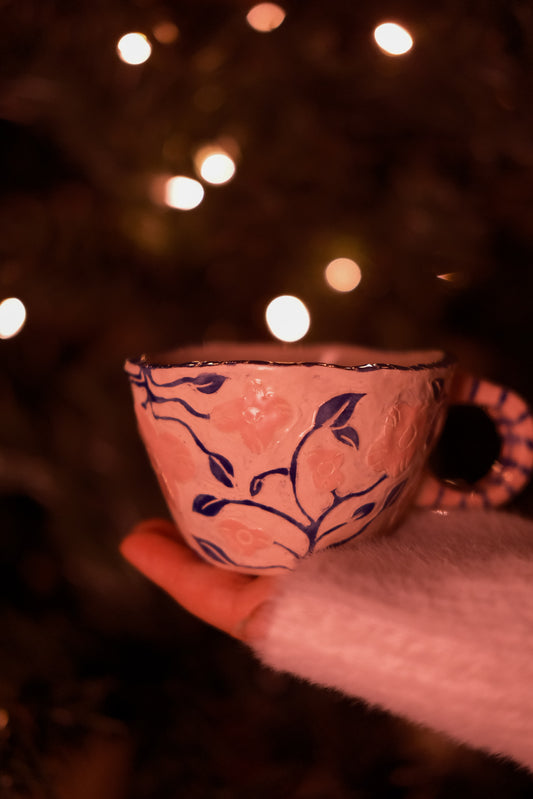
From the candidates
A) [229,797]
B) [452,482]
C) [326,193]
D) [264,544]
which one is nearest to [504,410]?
[452,482]

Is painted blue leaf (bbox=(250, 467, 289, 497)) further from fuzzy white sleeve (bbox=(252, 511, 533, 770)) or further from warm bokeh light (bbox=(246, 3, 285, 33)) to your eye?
warm bokeh light (bbox=(246, 3, 285, 33))

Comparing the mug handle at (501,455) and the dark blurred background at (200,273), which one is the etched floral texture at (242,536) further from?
the dark blurred background at (200,273)

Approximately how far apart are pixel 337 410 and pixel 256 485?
0.20 feet

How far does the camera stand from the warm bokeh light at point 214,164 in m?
0.55

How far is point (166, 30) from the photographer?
0.50 meters

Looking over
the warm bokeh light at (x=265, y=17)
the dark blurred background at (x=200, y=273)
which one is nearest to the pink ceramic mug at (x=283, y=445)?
the dark blurred background at (x=200, y=273)

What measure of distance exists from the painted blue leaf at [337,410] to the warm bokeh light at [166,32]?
1.49ft

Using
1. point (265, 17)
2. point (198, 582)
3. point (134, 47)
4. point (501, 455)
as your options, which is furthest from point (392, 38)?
point (198, 582)

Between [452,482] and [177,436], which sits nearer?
[177,436]

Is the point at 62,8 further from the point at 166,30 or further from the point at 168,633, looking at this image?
the point at 168,633

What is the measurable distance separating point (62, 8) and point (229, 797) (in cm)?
76

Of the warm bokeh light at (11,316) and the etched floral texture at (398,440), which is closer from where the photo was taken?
the etched floral texture at (398,440)

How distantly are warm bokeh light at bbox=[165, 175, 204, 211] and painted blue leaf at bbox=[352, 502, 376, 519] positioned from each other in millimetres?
415

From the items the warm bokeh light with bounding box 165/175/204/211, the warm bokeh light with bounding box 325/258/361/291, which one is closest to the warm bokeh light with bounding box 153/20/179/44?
the warm bokeh light with bounding box 165/175/204/211
